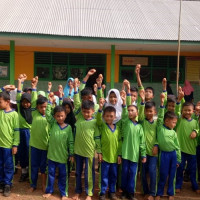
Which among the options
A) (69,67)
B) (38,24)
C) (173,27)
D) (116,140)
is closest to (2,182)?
(116,140)

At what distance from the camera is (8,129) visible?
387 cm

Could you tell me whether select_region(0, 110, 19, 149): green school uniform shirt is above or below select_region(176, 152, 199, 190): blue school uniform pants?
above

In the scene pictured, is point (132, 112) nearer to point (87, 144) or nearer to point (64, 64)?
point (87, 144)

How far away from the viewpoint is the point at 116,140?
381 centimetres

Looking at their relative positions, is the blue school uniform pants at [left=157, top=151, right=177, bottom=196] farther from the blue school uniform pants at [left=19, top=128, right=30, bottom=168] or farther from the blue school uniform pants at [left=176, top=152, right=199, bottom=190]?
the blue school uniform pants at [left=19, top=128, right=30, bottom=168]

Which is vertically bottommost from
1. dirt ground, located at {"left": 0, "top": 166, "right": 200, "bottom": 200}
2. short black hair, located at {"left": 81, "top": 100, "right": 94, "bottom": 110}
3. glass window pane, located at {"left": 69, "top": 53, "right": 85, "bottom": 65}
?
dirt ground, located at {"left": 0, "top": 166, "right": 200, "bottom": 200}

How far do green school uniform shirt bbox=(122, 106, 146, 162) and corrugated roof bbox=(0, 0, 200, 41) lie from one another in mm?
5383

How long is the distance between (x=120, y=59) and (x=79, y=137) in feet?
24.4

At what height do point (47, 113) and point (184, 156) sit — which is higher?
point (47, 113)

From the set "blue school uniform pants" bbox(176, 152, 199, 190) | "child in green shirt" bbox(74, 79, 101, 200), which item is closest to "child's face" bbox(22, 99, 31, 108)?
"child in green shirt" bbox(74, 79, 101, 200)

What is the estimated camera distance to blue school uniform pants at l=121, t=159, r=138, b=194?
12.4 ft

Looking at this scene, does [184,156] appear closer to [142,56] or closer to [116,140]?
[116,140]

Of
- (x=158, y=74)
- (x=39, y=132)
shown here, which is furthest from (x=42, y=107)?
(x=158, y=74)

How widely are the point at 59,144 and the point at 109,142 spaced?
2.18 ft
